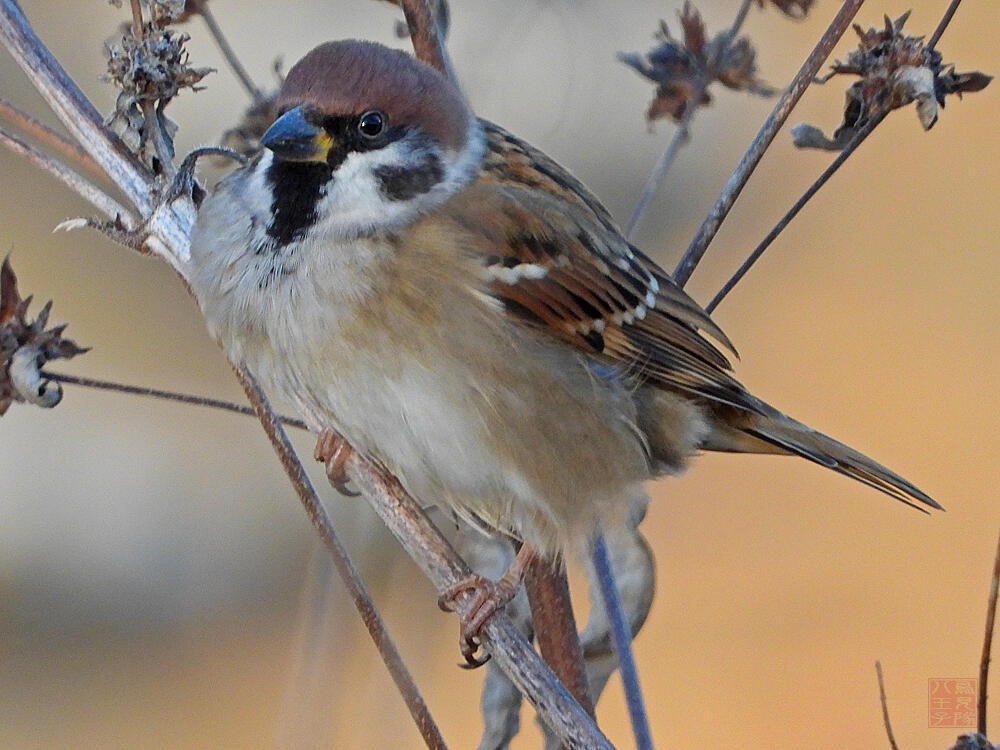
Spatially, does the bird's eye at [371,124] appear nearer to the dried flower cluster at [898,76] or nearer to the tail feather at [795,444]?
the dried flower cluster at [898,76]

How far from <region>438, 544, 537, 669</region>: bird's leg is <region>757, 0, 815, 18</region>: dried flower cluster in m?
1.10

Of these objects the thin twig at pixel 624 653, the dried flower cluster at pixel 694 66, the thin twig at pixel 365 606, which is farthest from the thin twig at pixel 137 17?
the thin twig at pixel 624 653

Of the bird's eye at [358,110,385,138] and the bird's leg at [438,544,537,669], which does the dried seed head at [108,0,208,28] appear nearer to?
the bird's eye at [358,110,385,138]

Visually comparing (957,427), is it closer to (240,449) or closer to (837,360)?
(837,360)

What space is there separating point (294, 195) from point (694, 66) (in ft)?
2.76

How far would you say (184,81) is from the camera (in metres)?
2.19

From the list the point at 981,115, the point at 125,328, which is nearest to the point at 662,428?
the point at 125,328

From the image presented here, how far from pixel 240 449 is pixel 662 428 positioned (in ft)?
9.34

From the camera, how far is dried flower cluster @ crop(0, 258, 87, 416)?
210 cm

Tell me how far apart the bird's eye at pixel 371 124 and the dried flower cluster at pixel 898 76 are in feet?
2.41

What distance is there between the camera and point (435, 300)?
7.45ft

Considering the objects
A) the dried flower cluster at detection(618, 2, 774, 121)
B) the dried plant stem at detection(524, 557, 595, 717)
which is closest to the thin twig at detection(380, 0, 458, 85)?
the dried flower cluster at detection(618, 2, 774, 121)

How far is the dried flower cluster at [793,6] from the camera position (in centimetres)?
244

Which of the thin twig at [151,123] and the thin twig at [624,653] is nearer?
the thin twig at [624,653]
